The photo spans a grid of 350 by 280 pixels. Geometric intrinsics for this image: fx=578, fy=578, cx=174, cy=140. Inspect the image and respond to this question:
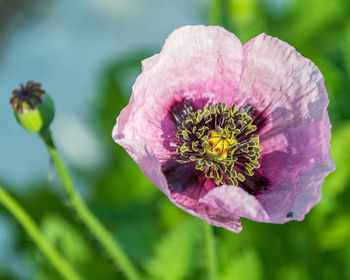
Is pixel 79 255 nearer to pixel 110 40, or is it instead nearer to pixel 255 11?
pixel 255 11

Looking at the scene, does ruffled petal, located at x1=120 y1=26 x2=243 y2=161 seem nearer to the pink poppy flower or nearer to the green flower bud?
the pink poppy flower

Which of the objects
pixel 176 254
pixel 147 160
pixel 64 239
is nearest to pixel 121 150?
pixel 64 239

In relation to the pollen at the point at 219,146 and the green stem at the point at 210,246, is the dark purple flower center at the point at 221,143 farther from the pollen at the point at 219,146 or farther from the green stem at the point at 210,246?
the green stem at the point at 210,246

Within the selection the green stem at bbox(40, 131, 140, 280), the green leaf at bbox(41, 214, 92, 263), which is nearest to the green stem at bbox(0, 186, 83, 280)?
the green stem at bbox(40, 131, 140, 280)

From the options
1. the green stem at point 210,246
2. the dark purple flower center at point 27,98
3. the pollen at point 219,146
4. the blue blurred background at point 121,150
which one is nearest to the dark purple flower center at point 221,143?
the pollen at point 219,146

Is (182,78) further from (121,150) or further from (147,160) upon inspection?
(121,150)

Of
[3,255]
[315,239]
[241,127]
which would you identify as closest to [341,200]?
[315,239]
